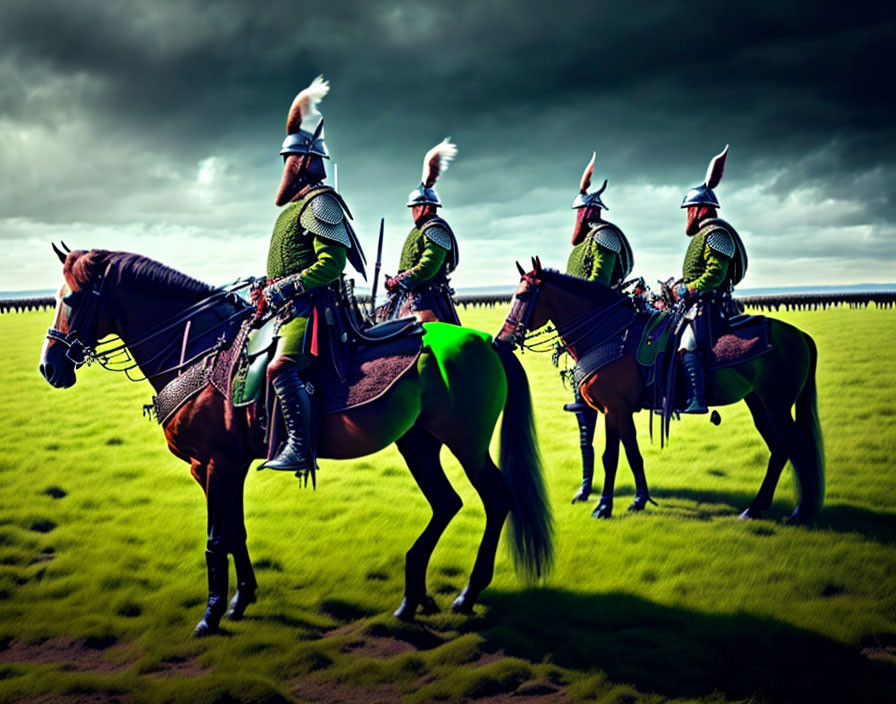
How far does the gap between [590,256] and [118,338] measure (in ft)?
20.0

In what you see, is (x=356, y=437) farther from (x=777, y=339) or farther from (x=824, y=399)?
(x=824, y=399)

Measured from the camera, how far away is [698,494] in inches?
359

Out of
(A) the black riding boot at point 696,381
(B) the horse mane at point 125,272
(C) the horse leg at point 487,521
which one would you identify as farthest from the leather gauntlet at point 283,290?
(A) the black riding boot at point 696,381

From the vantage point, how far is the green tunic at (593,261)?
31.5 ft

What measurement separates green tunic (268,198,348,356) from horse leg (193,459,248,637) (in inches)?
45.6

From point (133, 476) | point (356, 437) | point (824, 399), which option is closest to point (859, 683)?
point (356, 437)

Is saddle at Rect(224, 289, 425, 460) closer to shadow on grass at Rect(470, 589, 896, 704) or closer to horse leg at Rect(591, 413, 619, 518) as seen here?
shadow on grass at Rect(470, 589, 896, 704)

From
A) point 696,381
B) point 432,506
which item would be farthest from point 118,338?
point 696,381

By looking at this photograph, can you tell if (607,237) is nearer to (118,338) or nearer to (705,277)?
(705,277)

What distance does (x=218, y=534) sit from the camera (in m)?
5.89

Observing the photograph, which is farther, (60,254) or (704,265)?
(704,265)

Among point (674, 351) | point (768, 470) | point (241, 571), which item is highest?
point (674, 351)

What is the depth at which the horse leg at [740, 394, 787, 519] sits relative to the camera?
27.1 feet

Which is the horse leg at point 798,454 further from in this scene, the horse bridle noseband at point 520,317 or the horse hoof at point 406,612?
the horse hoof at point 406,612
